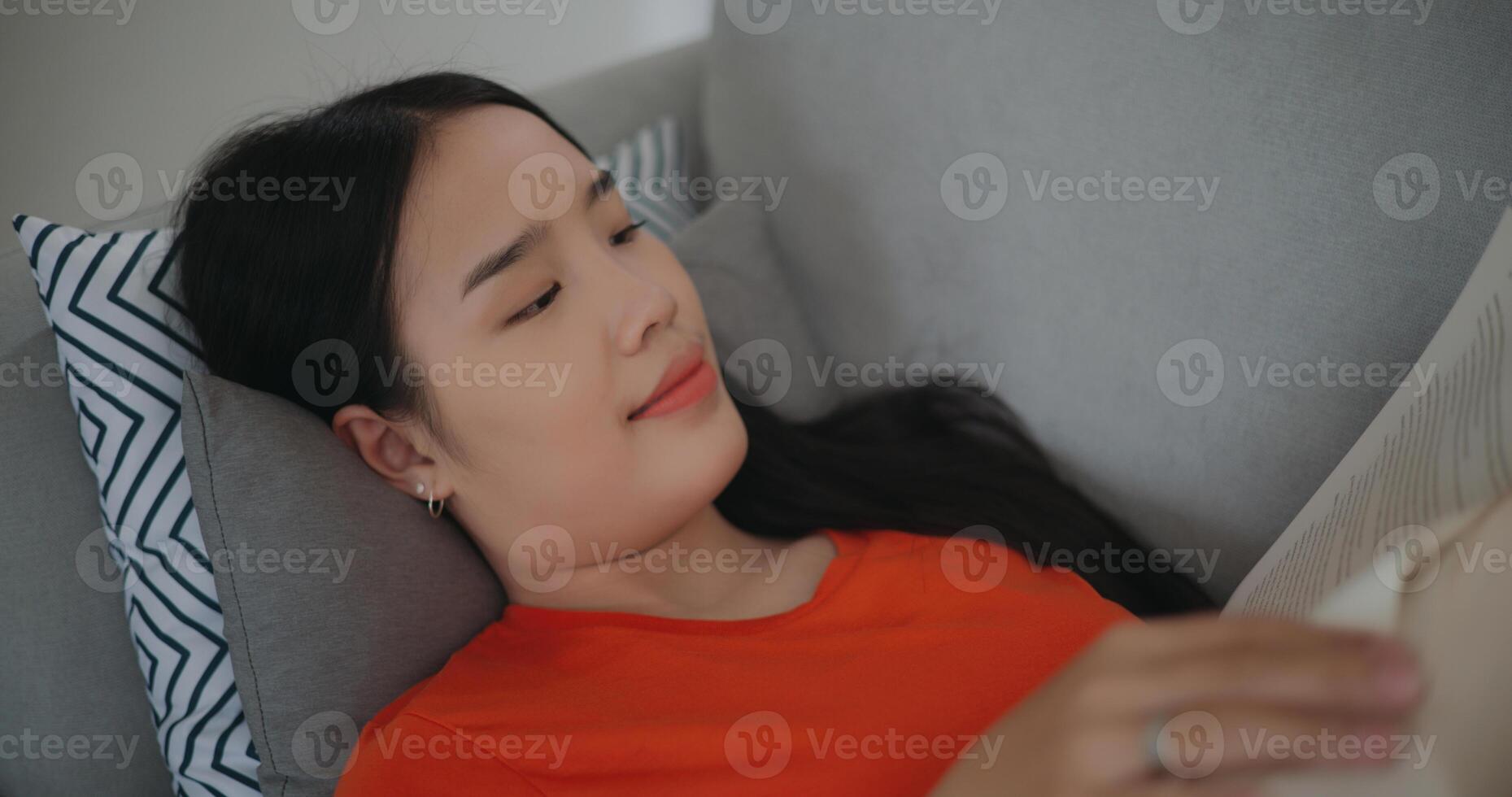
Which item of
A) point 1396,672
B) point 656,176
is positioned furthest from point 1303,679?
point 656,176

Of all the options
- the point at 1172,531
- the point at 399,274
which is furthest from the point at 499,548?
the point at 1172,531

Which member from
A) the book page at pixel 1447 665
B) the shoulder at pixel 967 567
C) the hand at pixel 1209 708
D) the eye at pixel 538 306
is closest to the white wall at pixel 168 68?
the eye at pixel 538 306

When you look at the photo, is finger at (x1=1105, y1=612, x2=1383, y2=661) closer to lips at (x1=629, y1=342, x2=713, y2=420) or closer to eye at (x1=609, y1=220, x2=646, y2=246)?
lips at (x1=629, y1=342, x2=713, y2=420)

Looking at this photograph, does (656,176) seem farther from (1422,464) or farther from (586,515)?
(1422,464)

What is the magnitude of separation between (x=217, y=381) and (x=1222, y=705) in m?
0.81

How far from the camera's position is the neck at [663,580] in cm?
97

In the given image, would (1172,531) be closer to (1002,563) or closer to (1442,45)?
(1002,563)

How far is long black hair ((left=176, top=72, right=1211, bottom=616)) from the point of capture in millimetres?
886

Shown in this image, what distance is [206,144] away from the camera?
4.80 ft

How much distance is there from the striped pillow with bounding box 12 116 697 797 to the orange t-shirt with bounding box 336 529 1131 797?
0.16 meters

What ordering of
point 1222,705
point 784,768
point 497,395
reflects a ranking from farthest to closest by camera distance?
point 497,395, point 784,768, point 1222,705

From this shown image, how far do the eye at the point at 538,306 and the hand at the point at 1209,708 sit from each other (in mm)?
550

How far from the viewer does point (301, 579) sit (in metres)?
0.83

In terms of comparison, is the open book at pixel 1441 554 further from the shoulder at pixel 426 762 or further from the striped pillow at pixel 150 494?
the striped pillow at pixel 150 494
